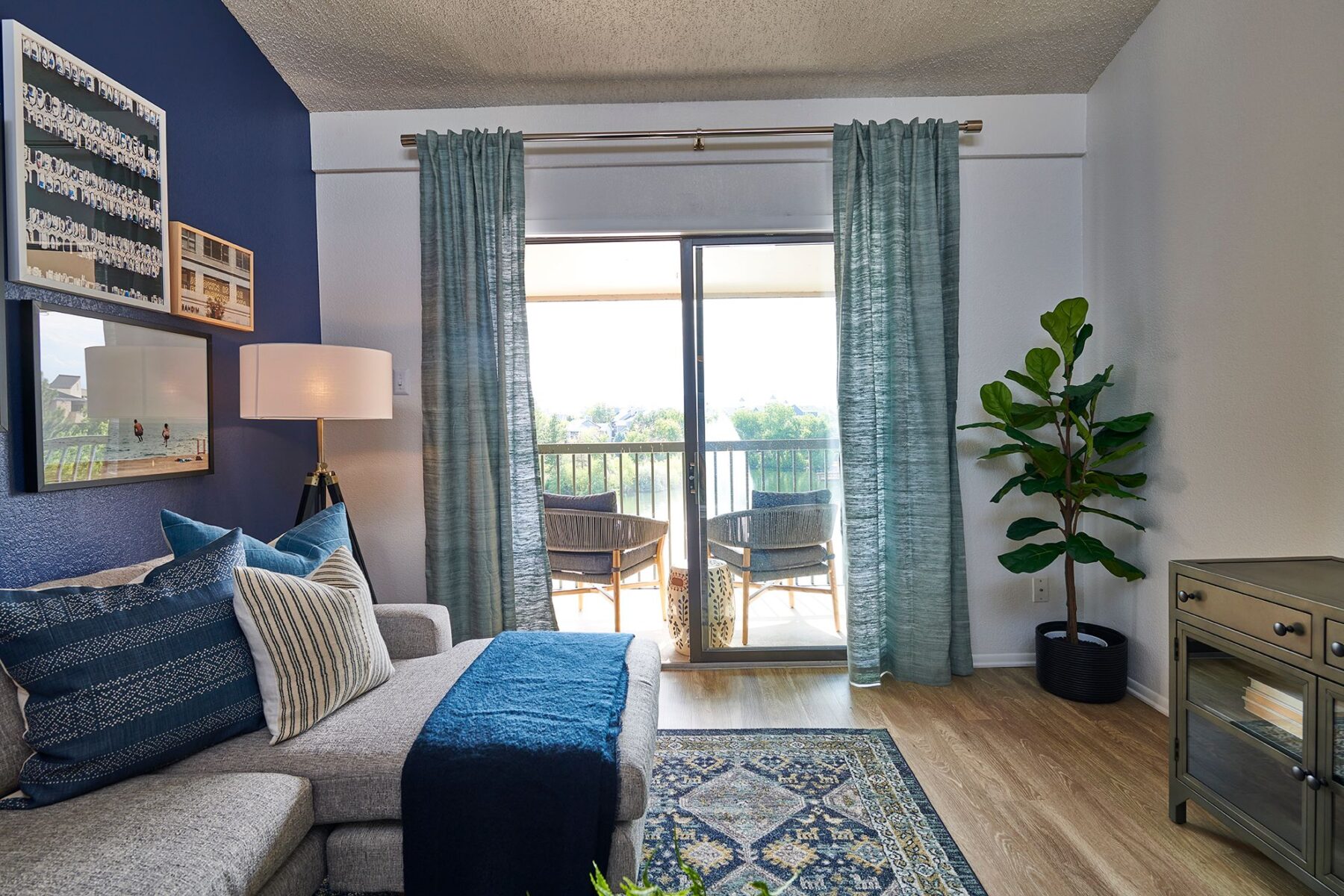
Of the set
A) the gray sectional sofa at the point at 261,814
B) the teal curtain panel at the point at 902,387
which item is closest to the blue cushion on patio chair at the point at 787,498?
the teal curtain panel at the point at 902,387

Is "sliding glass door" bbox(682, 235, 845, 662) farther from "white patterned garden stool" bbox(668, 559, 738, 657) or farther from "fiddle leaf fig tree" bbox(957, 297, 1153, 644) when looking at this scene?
"fiddle leaf fig tree" bbox(957, 297, 1153, 644)

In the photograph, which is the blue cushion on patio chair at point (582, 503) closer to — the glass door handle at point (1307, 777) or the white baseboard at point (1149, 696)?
the white baseboard at point (1149, 696)

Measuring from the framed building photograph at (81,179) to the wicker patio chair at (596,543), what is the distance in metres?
2.01

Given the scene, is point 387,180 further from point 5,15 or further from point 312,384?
point 5,15

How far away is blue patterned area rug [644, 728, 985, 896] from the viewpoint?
1748mm

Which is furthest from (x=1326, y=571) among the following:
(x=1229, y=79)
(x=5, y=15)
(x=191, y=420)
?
(x=5, y=15)

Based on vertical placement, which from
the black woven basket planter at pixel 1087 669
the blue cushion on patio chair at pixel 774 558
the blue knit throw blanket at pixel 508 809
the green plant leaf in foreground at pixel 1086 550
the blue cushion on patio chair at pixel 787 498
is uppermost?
the blue cushion on patio chair at pixel 787 498

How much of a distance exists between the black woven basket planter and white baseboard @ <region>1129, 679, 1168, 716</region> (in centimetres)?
4

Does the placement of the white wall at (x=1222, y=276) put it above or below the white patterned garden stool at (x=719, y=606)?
above

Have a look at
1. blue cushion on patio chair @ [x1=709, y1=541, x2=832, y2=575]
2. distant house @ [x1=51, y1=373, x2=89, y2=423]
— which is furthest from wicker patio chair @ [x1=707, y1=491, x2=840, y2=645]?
distant house @ [x1=51, y1=373, x2=89, y2=423]

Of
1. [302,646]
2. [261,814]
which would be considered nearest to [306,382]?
[302,646]

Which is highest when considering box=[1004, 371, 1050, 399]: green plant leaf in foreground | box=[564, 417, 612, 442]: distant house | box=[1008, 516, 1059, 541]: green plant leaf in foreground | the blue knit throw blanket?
box=[1004, 371, 1050, 399]: green plant leaf in foreground

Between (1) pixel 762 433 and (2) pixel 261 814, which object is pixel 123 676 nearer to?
(2) pixel 261 814

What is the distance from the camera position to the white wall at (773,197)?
10.4 ft
